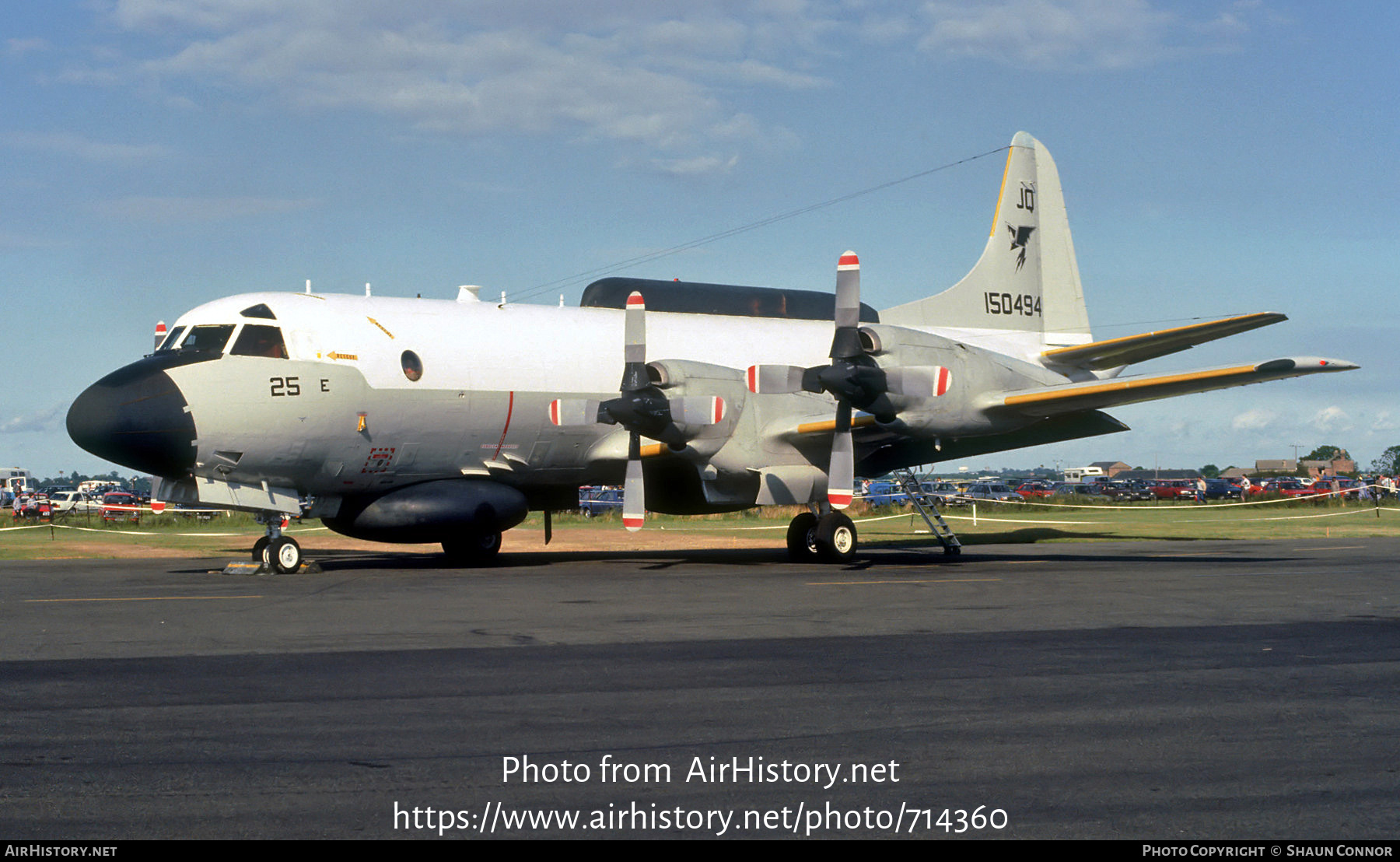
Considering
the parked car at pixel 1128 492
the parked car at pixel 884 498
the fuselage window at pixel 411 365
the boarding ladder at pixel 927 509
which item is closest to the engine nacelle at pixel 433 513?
the fuselage window at pixel 411 365

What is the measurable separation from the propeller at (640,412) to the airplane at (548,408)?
0.13ft

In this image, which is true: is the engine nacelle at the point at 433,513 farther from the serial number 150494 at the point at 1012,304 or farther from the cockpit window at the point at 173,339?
the serial number 150494 at the point at 1012,304

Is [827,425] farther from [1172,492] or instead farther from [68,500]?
[1172,492]

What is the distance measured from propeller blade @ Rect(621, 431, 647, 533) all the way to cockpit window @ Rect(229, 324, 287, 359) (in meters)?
5.77

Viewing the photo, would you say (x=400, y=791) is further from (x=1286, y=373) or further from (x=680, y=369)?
(x=1286, y=373)

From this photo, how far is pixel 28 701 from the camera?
7738 mm

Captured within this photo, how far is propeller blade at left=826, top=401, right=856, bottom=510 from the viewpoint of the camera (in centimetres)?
1934

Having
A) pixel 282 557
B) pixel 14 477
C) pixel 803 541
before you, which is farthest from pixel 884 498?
pixel 14 477

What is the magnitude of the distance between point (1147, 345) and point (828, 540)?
744 centimetres

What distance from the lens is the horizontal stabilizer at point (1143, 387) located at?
18094 mm

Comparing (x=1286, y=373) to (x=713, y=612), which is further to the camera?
(x=1286, y=373)

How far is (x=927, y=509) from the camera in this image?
24406mm

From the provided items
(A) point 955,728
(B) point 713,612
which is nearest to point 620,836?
(A) point 955,728

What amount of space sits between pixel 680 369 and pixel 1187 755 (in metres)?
14.6
